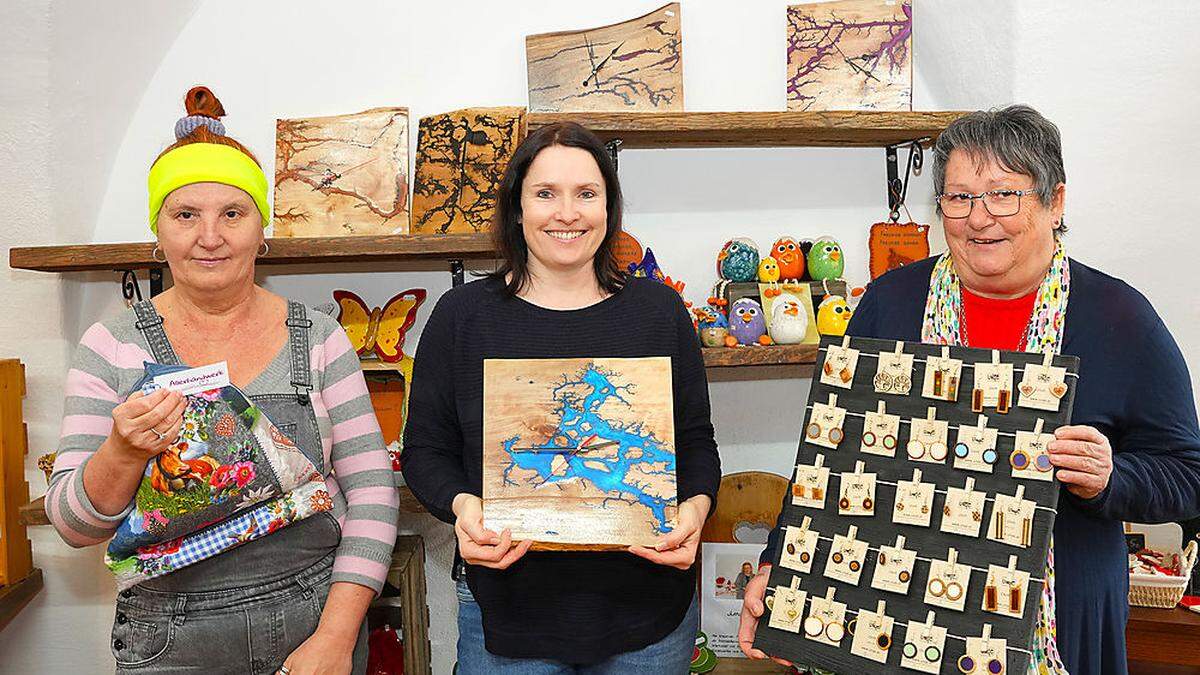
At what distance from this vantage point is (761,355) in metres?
2.19

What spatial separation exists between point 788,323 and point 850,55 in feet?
2.47

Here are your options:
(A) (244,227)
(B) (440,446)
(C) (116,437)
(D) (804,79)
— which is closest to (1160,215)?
(D) (804,79)

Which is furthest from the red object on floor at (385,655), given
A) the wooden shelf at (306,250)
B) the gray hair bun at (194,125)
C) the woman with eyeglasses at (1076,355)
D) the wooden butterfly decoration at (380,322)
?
the gray hair bun at (194,125)

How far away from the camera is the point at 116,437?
1.39 metres

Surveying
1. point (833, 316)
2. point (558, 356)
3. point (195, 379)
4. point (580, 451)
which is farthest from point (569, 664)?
point (833, 316)

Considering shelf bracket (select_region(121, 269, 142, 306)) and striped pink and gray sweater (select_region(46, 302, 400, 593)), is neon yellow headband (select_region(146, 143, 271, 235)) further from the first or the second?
shelf bracket (select_region(121, 269, 142, 306))

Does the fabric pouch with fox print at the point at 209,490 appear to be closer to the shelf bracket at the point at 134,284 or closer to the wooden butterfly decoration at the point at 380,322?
the wooden butterfly decoration at the point at 380,322

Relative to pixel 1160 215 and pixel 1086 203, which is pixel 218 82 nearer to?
pixel 1086 203

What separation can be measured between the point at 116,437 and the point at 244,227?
410mm

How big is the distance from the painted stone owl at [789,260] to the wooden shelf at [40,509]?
110cm


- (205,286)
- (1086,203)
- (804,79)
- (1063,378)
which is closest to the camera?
(1063,378)

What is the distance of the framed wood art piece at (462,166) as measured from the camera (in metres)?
2.26

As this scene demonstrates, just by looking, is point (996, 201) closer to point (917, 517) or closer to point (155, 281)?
point (917, 517)

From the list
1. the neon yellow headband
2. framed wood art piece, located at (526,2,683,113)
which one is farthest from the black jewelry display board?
framed wood art piece, located at (526,2,683,113)
